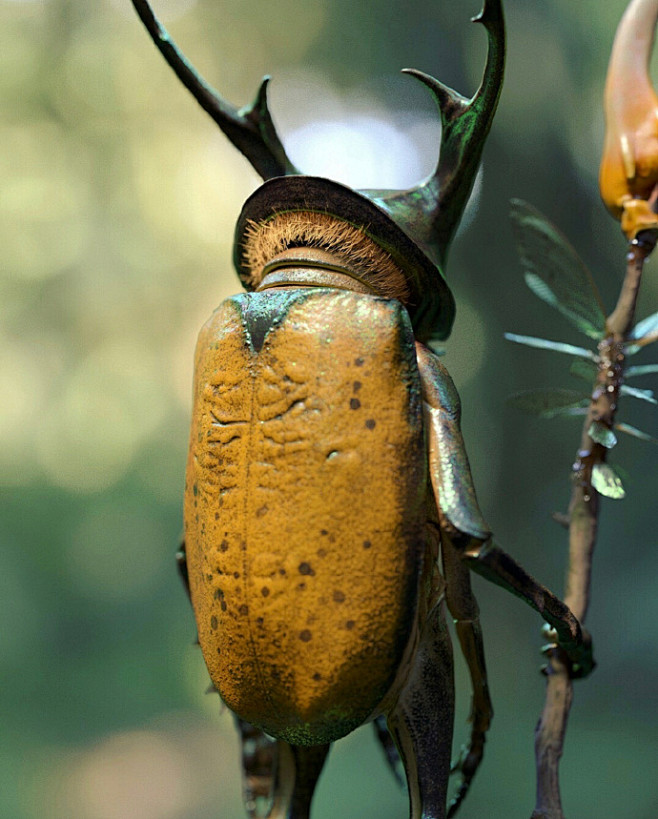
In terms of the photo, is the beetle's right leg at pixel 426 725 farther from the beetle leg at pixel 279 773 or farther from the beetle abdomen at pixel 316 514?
the beetle leg at pixel 279 773

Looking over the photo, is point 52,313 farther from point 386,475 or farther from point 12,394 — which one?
point 386,475

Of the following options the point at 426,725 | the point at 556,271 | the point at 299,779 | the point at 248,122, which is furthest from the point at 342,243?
the point at 299,779

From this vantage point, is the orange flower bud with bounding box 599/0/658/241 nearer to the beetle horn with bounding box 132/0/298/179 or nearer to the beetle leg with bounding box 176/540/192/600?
the beetle horn with bounding box 132/0/298/179

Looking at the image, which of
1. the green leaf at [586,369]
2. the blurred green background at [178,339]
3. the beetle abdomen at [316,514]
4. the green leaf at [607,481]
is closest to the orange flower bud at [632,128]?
the green leaf at [586,369]

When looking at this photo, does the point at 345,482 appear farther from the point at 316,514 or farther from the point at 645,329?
the point at 645,329

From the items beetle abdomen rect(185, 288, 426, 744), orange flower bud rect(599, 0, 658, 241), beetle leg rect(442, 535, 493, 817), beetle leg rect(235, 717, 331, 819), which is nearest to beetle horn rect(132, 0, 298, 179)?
beetle abdomen rect(185, 288, 426, 744)

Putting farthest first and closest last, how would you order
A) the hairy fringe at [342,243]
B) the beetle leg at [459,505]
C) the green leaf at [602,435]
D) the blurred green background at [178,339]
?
1. the blurred green background at [178,339]
2. the green leaf at [602,435]
3. the hairy fringe at [342,243]
4. the beetle leg at [459,505]

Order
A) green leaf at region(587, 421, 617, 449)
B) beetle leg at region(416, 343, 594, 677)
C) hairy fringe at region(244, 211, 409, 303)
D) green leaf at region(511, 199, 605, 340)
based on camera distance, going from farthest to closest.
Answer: green leaf at region(511, 199, 605, 340)
green leaf at region(587, 421, 617, 449)
hairy fringe at region(244, 211, 409, 303)
beetle leg at region(416, 343, 594, 677)
